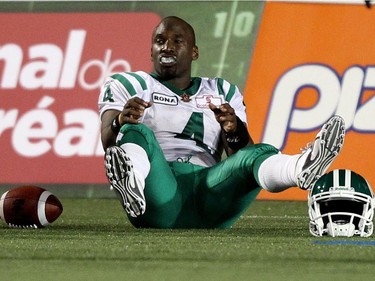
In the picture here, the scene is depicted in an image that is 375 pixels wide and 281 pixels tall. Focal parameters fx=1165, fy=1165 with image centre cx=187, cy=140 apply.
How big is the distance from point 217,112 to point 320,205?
64cm

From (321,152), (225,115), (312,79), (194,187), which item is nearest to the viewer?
(321,152)

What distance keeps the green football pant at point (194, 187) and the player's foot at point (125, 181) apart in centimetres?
20

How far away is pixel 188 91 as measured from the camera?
5.10 m

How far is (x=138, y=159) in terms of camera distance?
14.8ft

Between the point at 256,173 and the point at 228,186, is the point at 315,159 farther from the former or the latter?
the point at 228,186

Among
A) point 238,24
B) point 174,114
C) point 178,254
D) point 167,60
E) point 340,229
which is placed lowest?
point 178,254

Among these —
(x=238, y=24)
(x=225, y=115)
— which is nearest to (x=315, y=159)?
(x=225, y=115)

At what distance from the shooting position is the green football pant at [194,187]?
4598 millimetres

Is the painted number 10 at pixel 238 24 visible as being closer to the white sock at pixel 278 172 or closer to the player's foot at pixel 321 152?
the white sock at pixel 278 172

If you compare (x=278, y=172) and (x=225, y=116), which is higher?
(x=225, y=116)

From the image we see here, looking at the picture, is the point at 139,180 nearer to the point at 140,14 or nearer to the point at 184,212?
the point at 184,212

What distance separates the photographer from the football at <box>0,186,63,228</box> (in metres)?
4.98

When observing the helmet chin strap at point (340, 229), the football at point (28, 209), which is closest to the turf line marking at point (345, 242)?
the helmet chin strap at point (340, 229)

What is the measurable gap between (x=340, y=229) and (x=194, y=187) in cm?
81
